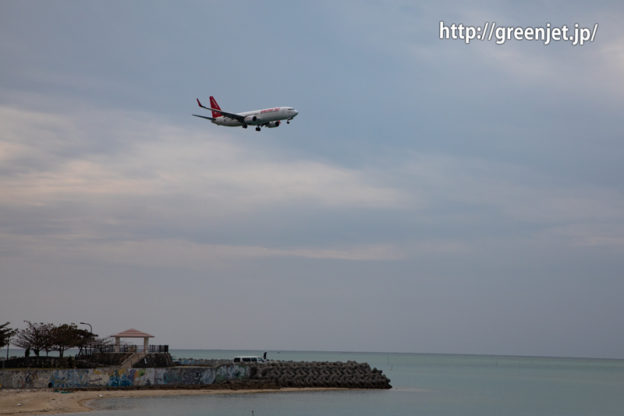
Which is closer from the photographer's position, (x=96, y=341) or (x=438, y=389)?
(x=96, y=341)

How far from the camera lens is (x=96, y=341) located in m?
92.9

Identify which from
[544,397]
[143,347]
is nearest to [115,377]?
[143,347]

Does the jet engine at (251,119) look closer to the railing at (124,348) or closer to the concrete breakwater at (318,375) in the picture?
the railing at (124,348)

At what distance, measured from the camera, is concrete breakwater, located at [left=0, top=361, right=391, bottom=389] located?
72.3 m

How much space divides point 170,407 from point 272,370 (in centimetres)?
1918

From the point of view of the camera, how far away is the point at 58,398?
221ft

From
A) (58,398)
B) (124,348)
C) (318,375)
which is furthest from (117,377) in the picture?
(318,375)

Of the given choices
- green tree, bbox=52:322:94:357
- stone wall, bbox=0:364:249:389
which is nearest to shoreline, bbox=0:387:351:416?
stone wall, bbox=0:364:249:389

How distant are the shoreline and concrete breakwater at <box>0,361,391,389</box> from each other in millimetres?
1192

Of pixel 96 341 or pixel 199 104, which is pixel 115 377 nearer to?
pixel 96 341

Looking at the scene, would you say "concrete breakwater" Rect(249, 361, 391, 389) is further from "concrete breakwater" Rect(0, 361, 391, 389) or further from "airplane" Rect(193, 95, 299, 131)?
"airplane" Rect(193, 95, 299, 131)

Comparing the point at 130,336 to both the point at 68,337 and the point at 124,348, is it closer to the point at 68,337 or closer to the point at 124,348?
the point at 124,348

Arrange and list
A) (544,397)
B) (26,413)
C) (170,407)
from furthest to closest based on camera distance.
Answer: (544,397), (170,407), (26,413)

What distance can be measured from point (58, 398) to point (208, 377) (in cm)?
1865
